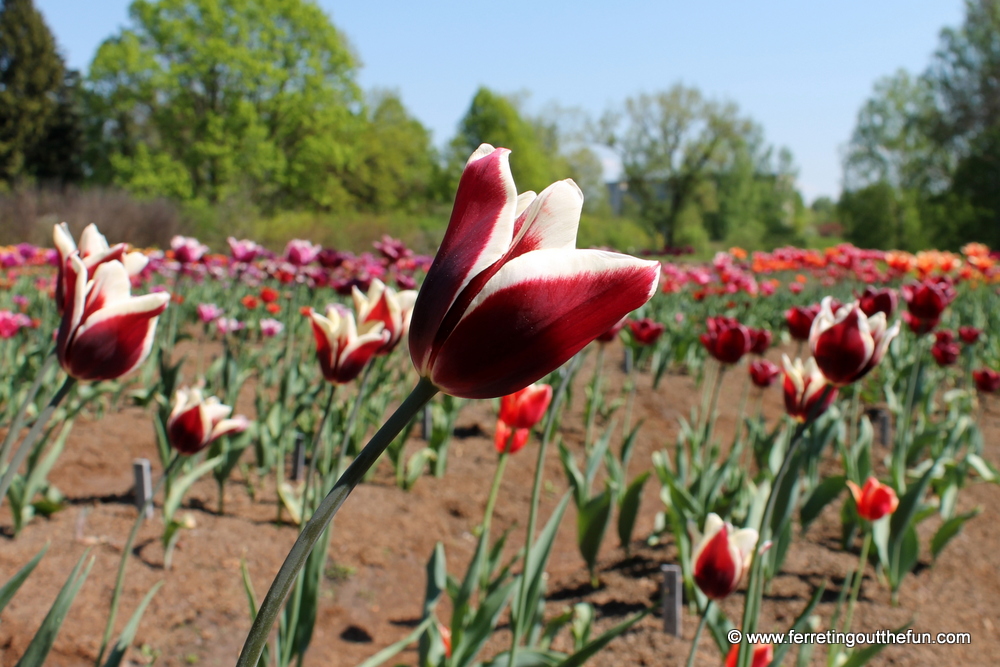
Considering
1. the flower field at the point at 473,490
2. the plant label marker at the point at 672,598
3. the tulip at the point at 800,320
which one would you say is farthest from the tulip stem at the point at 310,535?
the tulip at the point at 800,320

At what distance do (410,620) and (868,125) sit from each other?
43.9 meters

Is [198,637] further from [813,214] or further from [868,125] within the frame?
[813,214]

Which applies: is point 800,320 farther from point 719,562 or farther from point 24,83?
point 24,83

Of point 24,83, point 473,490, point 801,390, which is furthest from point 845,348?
point 24,83

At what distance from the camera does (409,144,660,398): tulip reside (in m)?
0.46

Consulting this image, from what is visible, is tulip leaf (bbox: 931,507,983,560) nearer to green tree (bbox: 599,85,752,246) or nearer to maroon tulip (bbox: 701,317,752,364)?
maroon tulip (bbox: 701,317,752,364)

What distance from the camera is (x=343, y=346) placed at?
1.43m

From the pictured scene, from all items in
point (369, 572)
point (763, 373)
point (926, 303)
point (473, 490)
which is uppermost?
point (926, 303)

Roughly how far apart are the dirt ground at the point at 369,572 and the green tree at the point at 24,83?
2818 cm

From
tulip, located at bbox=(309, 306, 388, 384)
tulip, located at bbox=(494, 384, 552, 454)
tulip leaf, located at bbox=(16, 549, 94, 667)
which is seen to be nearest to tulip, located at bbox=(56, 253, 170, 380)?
tulip leaf, located at bbox=(16, 549, 94, 667)

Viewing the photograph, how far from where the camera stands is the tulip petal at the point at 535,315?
46 cm

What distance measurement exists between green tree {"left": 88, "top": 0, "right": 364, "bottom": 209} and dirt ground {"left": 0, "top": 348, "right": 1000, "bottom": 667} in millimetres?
21134

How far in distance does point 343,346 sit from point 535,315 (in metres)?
1.02

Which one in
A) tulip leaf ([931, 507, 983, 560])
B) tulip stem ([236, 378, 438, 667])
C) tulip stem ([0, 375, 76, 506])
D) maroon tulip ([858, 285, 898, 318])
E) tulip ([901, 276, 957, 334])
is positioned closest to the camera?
tulip stem ([236, 378, 438, 667])
